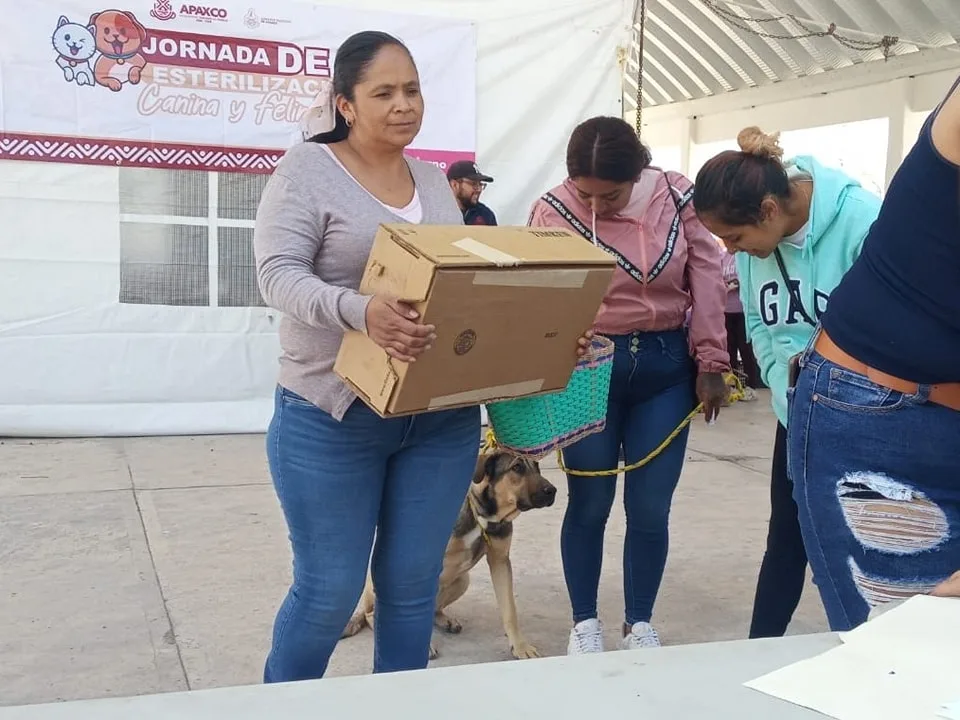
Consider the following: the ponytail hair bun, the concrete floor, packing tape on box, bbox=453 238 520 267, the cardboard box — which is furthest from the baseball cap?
packing tape on box, bbox=453 238 520 267

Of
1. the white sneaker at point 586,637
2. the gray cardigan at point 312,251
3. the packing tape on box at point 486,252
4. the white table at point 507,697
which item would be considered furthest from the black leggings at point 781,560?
the white table at point 507,697

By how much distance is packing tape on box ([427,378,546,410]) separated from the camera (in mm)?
2312

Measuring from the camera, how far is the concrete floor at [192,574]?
137 inches

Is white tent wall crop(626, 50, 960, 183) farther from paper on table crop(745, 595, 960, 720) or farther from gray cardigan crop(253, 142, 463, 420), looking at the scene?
paper on table crop(745, 595, 960, 720)

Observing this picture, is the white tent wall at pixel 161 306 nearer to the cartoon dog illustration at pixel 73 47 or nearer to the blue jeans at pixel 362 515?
the cartoon dog illustration at pixel 73 47

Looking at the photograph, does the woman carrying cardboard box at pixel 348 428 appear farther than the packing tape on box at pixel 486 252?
Yes

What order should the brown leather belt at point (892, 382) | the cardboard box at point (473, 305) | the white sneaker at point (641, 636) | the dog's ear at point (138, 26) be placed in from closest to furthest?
the brown leather belt at point (892, 382) < the cardboard box at point (473, 305) < the white sneaker at point (641, 636) < the dog's ear at point (138, 26)

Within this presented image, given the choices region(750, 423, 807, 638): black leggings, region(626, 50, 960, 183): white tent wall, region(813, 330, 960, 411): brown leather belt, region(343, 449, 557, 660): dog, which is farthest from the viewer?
region(626, 50, 960, 183): white tent wall

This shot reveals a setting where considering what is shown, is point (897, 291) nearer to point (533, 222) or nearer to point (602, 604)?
point (533, 222)

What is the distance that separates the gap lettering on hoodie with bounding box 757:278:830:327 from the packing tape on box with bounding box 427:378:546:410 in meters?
A: 0.72

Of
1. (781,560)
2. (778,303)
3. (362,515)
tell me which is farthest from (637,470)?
(362,515)

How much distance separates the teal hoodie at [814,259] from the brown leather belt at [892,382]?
597 mm

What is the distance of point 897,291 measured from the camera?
6.22 feet

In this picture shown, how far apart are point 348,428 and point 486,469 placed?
1.46m
